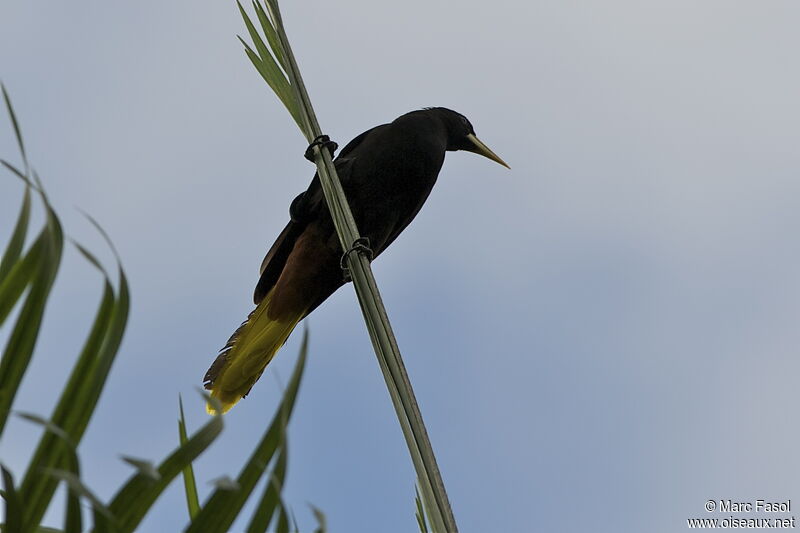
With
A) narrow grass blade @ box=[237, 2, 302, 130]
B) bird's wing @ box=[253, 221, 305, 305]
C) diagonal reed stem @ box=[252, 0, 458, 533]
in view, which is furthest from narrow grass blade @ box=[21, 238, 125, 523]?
bird's wing @ box=[253, 221, 305, 305]

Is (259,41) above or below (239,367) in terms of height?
above

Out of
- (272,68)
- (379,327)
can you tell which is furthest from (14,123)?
(272,68)

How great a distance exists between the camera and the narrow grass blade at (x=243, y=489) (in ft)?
1.82

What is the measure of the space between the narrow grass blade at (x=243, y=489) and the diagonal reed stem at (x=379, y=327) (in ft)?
0.69

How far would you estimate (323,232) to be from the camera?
2885 millimetres

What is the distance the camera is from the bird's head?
11.9 ft

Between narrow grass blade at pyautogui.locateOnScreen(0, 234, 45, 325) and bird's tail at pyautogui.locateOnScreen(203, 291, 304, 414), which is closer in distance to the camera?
narrow grass blade at pyautogui.locateOnScreen(0, 234, 45, 325)

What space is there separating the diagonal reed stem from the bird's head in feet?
7.36

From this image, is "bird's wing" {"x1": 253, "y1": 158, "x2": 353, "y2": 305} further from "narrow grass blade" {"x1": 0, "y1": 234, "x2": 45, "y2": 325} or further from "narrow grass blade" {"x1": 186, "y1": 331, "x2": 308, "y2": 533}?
"narrow grass blade" {"x1": 186, "y1": 331, "x2": 308, "y2": 533}

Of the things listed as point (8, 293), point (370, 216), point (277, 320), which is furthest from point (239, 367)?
point (8, 293)

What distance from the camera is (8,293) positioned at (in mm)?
689

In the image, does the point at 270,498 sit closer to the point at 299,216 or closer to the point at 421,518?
the point at 421,518

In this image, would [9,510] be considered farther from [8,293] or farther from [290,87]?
[290,87]

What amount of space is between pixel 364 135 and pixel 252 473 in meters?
2.64
